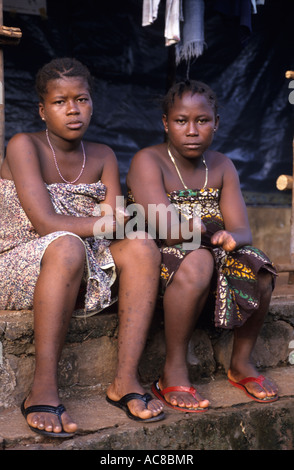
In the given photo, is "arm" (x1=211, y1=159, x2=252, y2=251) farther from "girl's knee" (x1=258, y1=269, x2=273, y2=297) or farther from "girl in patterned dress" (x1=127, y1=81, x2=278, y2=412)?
"girl's knee" (x1=258, y1=269, x2=273, y2=297)

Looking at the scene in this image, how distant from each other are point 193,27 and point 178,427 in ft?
9.34

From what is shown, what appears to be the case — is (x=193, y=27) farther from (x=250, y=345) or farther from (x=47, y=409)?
(x=47, y=409)

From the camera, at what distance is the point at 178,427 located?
7.55 ft

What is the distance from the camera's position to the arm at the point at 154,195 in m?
2.61

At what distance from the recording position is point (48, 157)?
2.66m

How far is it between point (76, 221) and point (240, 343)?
3.32 feet

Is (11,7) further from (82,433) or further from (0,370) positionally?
(82,433)

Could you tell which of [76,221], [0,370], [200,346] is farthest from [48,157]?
[200,346]

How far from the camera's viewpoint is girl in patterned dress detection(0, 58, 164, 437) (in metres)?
2.22

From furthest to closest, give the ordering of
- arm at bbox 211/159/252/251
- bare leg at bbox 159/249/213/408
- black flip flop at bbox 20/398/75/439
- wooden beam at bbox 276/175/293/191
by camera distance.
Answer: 1. wooden beam at bbox 276/175/293/191
2. arm at bbox 211/159/252/251
3. bare leg at bbox 159/249/213/408
4. black flip flop at bbox 20/398/75/439

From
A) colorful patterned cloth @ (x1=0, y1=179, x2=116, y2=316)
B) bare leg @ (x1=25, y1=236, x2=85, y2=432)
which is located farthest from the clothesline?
bare leg @ (x1=25, y1=236, x2=85, y2=432)

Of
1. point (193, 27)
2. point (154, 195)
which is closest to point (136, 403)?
point (154, 195)

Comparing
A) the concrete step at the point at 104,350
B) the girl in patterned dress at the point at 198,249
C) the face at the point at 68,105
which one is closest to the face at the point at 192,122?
the girl in patterned dress at the point at 198,249

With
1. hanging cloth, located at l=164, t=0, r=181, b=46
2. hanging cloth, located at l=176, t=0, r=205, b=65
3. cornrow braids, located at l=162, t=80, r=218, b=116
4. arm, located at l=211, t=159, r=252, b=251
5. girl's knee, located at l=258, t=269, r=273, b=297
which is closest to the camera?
girl's knee, located at l=258, t=269, r=273, b=297
